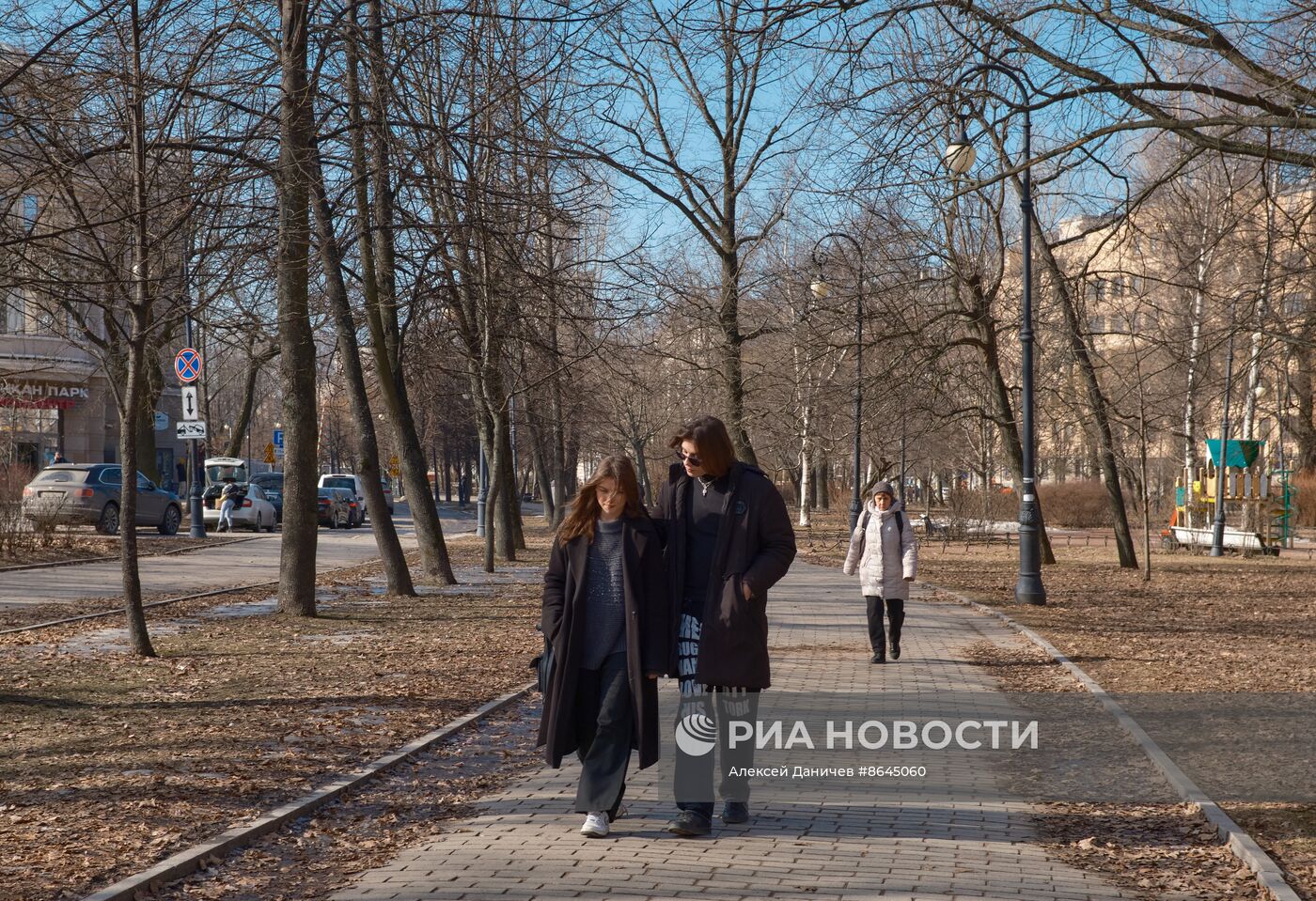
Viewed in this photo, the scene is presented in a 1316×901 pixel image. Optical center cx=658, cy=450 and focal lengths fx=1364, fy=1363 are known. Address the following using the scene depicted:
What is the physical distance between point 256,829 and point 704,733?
2052 mm

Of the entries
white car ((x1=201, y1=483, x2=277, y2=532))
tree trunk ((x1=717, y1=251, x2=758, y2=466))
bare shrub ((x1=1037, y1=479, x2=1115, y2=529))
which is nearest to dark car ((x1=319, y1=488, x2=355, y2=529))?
white car ((x1=201, y1=483, x2=277, y2=532))

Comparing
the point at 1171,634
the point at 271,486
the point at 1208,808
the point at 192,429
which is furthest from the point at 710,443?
the point at 271,486

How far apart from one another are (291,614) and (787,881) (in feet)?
35.3

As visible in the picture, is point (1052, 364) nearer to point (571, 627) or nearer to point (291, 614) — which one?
point (291, 614)

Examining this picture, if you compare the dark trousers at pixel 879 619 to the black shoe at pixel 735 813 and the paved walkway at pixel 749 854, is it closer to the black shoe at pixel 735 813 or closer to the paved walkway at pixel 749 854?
the paved walkway at pixel 749 854

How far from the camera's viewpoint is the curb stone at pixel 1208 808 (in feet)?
17.6

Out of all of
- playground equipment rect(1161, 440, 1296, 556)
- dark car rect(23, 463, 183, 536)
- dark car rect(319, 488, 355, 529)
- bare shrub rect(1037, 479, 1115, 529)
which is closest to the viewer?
dark car rect(23, 463, 183, 536)

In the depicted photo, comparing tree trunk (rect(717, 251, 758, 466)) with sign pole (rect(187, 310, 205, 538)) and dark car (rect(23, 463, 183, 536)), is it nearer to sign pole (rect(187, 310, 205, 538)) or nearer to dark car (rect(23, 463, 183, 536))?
sign pole (rect(187, 310, 205, 538))

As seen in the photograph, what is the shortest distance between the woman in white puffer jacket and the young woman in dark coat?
20.8 feet

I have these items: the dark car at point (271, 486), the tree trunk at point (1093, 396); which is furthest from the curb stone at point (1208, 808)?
the dark car at point (271, 486)

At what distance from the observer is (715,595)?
6.01 meters

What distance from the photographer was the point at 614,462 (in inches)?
237

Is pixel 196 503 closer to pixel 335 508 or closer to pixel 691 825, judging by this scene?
pixel 335 508

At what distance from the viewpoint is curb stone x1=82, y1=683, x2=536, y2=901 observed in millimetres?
5152
